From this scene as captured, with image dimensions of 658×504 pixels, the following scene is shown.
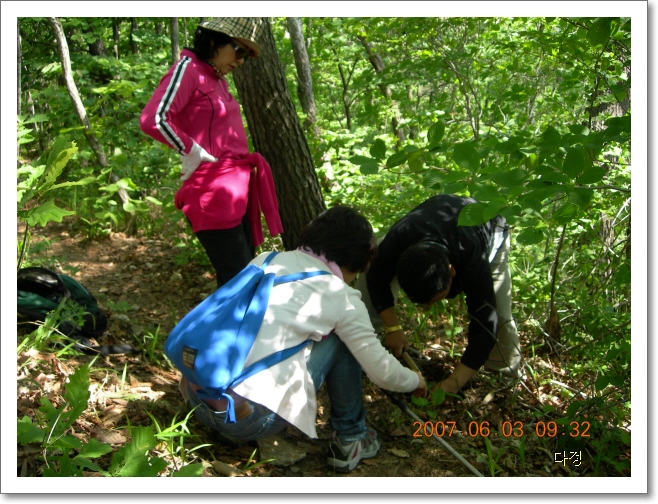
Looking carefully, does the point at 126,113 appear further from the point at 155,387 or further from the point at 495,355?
the point at 495,355

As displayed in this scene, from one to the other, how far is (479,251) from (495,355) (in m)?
0.94

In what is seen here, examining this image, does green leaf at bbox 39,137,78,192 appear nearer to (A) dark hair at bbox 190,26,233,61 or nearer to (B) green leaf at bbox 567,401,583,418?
(A) dark hair at bbox 190,26,233,61

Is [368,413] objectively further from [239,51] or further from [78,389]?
[239,51]

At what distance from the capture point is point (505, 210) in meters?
2.04

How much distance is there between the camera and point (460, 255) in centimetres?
286

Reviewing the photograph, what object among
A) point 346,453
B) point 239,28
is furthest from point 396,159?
point 346,453

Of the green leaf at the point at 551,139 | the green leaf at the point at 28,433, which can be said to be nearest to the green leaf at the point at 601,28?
the green leaf at the point at 551,139

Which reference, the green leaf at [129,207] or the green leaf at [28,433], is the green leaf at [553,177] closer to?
the green leaf at [28,433]

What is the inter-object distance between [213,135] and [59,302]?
136 centimetres

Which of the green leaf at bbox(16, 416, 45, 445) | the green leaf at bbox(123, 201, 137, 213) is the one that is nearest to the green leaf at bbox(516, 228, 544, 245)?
the green leaf at bbox(16, 416, 45, 445)

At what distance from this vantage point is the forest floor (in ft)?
8.48

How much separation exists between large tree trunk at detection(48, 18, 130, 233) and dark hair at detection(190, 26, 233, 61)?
219 cm
